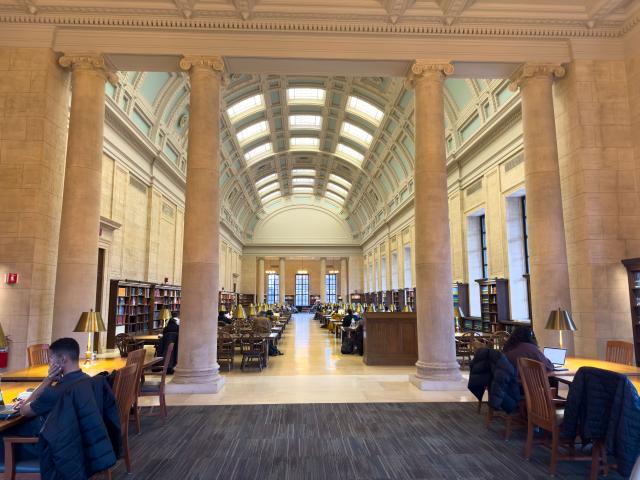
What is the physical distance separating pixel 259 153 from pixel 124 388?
19994mm

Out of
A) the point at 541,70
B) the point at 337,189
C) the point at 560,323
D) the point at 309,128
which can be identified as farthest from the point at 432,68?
the point at 337,189

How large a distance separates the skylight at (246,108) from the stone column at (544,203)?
11043 mm

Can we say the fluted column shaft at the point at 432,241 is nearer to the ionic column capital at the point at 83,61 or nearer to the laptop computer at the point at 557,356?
the laptop computer at the point at 557,356

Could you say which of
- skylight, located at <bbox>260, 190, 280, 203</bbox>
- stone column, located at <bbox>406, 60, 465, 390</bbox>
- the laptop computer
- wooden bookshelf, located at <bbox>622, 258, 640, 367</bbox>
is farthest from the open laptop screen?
skylight, located at <bbox>260, 190, 280, 203</bbox>

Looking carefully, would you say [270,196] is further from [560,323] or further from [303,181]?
[560,323]

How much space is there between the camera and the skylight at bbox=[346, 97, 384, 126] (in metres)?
17.3

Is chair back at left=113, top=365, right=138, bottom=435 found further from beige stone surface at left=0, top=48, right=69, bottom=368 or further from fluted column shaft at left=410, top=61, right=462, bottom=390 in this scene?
fluted column shaft at left=410, top=61, right=462, bottom=390

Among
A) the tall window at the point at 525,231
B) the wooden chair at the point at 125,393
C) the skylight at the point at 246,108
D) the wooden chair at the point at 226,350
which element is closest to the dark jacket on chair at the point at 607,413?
the wooden chair at the point at 125,393

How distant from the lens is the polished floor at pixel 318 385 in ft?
20.5

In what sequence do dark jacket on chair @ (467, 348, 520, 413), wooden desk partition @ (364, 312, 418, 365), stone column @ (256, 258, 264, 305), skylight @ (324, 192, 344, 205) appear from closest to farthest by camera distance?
dark jacket on chair @ (467, 348, 520, 413) → wooden desk partition @ (364, 312, 418, 365) → skylight @ (324, 192, 344, 205) → stone column @ (256, 258, 264, 305)

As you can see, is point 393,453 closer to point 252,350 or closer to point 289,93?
point 252,350

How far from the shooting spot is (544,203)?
743 cm

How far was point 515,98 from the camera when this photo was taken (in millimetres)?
9883

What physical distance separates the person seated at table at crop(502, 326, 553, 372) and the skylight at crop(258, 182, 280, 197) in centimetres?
2566
